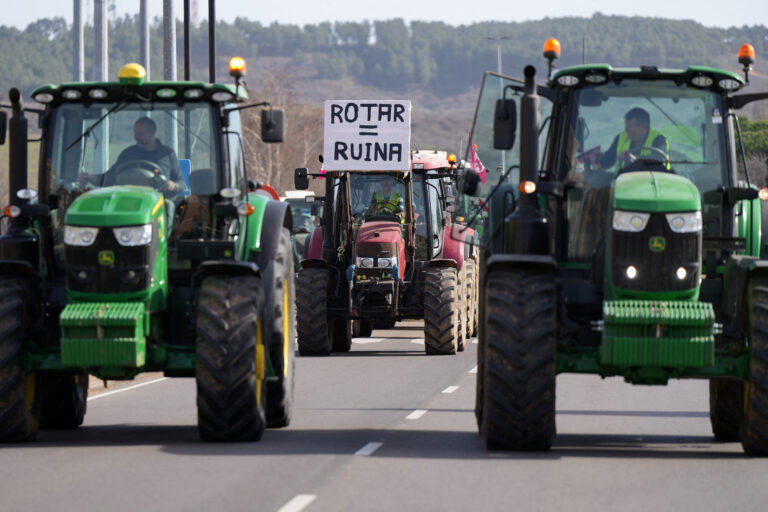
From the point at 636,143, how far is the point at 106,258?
429cm

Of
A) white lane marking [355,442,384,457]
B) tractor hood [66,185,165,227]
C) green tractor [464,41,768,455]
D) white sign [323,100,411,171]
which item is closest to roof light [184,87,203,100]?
tractor hood [66,185,165,227]

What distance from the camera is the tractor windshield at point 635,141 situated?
1316cm

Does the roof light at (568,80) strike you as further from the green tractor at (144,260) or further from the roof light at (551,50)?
the green tractor at (144,260)

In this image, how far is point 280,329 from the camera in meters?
13.8

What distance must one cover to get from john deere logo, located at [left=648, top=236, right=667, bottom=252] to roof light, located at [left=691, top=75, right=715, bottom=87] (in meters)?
1.92

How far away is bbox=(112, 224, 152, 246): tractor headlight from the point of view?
41.1 ft

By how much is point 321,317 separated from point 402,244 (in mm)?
1678

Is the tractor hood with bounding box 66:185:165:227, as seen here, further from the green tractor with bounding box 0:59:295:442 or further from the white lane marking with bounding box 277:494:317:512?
the white lane marking with bounding box 277:494:317:512

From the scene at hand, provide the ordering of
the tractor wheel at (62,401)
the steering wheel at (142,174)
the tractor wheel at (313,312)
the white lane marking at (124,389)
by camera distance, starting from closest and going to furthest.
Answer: the steering wheel at (142,174) → the tractor wheel at (62,401) → the white lane marking at (124,389) → the tractor wheel at (313,312)

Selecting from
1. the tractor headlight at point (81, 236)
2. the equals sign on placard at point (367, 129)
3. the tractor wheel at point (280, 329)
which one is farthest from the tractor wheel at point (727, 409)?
the equals sign on placard at point (367, 129)

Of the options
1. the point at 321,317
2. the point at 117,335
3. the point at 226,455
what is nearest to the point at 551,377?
the point at 226,455

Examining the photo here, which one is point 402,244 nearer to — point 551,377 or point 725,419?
point 725,419

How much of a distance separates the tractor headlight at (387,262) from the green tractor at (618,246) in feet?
32.3

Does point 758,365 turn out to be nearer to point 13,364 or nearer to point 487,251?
point 487,251
